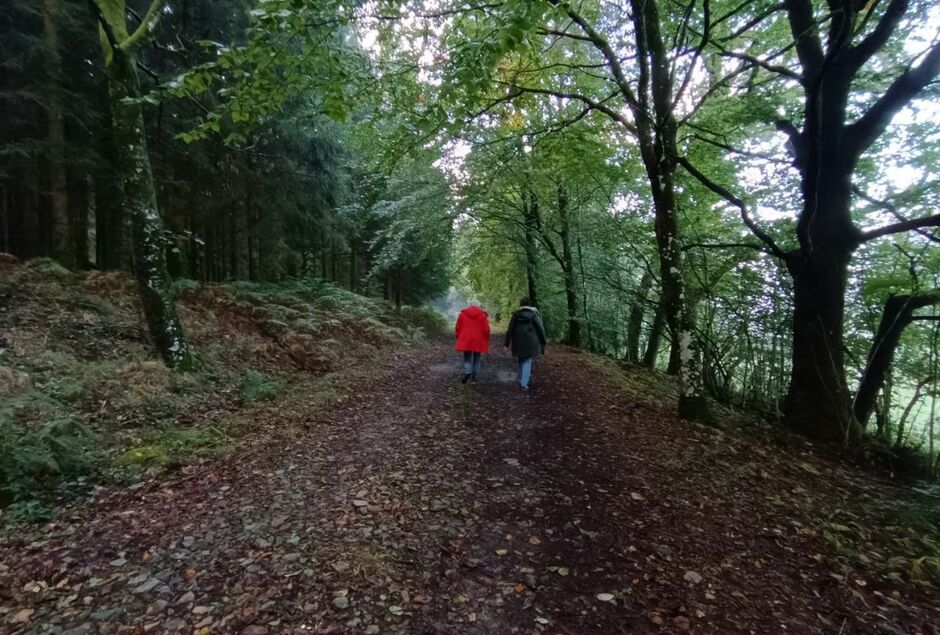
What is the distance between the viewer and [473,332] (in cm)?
903

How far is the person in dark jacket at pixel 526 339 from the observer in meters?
8.70

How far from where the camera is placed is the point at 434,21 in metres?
6.23

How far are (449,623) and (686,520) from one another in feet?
7.69

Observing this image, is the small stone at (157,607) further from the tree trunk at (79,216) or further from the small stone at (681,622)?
the tree trunk at (79,216)

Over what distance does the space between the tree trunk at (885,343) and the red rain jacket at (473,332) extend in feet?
19.5

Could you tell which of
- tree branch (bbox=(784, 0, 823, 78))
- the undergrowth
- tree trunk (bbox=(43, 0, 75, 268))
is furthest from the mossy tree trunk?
tree branch (bbox=(784, 0, 823, 78))

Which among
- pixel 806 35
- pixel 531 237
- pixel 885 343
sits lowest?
pixel 885 343

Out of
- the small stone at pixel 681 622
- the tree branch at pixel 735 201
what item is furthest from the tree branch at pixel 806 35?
the small stone at pixel 681 622

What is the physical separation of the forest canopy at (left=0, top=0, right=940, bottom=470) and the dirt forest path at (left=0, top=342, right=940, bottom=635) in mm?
2993

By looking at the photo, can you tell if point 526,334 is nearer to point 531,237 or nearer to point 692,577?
point 692,577

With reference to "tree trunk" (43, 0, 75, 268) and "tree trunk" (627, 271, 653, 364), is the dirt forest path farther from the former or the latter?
"tree trunk" (43, 0, 75, 268)

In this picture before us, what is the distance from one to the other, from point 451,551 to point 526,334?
18.4ft

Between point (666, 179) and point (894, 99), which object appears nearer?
point (894, 99)

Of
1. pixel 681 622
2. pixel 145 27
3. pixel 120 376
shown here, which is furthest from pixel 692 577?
pixel 145 27
